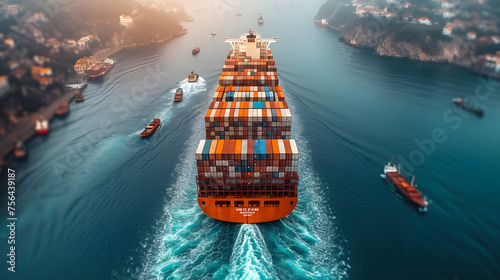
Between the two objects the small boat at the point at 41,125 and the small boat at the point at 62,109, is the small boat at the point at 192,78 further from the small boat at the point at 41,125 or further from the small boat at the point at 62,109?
the small boat at the point at 41,125

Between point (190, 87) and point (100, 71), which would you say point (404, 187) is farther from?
point (100, 71)

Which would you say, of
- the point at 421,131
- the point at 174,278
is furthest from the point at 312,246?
the point at 421,131

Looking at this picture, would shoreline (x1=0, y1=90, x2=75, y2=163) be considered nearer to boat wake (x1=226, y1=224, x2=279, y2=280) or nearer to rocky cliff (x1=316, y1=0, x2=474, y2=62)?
boat wake (x1=226, y1=224, x2=279, y2=280)

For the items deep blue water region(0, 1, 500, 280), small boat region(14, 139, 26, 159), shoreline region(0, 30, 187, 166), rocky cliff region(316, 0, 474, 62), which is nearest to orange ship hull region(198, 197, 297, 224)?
deep blue water region(0, 1, 500, 280)

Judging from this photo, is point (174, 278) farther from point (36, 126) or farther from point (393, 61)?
point (393, 61)

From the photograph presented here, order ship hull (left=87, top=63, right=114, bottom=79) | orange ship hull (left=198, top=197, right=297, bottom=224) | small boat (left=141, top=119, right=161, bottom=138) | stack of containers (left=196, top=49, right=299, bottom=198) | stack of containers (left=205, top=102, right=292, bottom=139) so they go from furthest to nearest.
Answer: ship hull (left=87, top=63, right=114, bottom=79) → small boat (left=141, top=119, right=161, bottom=138) → stack of containers (left=205, top=102, right=292, bottom=139) → orange ship hull (left=198, top=197, right=297, bottom=224) → stack of containers (left=196, top=49, right=299, bottom=198)

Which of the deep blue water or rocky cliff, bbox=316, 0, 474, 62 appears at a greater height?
rocky cliff, bbox=316, 0, 474, 62

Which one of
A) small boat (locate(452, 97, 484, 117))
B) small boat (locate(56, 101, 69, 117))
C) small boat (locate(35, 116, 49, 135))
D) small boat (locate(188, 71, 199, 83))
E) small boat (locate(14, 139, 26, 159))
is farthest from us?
small boat (locate(188, 71, 199, 83))
